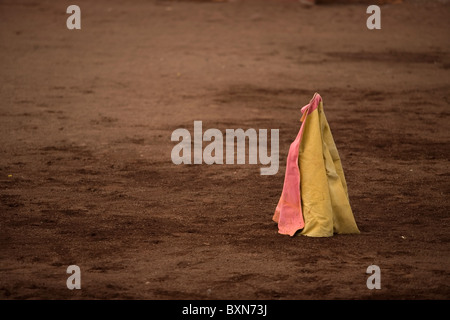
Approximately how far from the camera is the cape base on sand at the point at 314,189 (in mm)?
5441

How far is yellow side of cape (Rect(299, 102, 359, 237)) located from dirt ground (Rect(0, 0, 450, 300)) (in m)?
0.12

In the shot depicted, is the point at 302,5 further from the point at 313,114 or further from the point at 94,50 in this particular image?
the point at 313,114

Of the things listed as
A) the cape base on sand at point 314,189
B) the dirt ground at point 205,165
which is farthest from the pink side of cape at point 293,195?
the dirt ground at point 205,165

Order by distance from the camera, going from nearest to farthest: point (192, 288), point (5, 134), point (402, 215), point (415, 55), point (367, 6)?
point (192, 288)
point (402, 215)
point (5, 134)
point (415, 55)
point (367, 6)

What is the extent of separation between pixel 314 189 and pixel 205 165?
2336 mm

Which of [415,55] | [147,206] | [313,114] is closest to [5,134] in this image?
[147,206]

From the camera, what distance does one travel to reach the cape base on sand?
5441 millimetres

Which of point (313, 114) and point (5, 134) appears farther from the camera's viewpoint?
point (5, 134)

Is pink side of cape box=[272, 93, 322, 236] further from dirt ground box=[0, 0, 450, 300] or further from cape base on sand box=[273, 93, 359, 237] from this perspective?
dirt ground box=[0, 0, 450, 300]

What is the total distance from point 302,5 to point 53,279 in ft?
49.6

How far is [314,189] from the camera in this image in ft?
17.8

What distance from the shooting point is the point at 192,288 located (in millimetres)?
Answer: 4656

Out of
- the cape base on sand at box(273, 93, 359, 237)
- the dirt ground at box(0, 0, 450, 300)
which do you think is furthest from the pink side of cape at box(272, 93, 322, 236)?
the dirt ground at box(0, 0, 450, 300)

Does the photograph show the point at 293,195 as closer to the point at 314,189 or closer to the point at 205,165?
the point at 314,189
